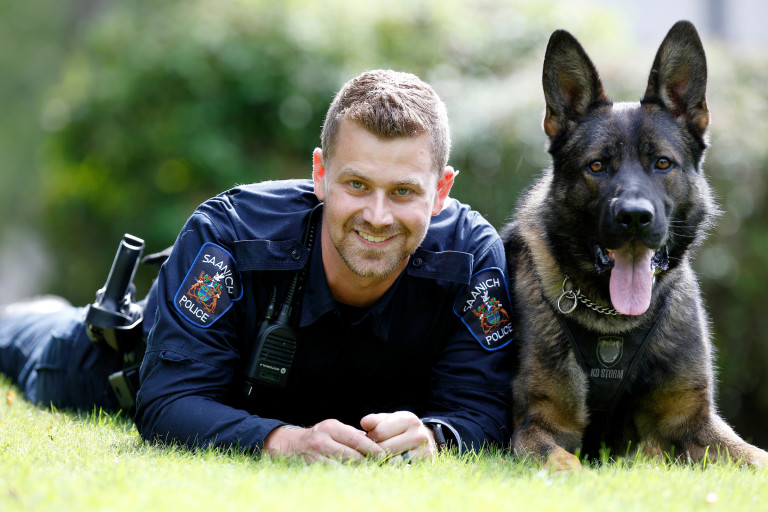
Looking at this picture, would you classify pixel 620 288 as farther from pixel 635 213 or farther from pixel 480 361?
pixel 480 361

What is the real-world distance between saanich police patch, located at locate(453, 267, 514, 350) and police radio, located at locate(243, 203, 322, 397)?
2.45ft

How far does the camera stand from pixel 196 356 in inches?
136

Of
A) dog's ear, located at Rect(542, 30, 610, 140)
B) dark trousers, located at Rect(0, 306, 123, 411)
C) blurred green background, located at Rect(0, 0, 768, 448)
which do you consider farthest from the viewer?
blurred green background, located at Rect(0, 0, 768, 448)

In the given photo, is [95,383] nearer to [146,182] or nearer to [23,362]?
[23,362]

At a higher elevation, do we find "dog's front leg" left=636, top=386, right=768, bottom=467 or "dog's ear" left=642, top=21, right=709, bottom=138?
"dog's ear" left=642, top=21, right=709, bottom=138

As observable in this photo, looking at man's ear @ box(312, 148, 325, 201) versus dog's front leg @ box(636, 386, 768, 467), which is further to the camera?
man's ear @ box(312, 148, 325, 201)

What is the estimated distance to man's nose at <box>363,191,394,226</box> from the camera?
338cm

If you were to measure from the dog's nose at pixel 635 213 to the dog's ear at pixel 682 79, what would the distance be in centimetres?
62

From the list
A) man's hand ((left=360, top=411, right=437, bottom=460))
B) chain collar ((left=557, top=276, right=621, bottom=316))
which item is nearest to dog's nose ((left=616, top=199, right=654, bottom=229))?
chain collar ((left=557, top=276, right=621, bottom=316))

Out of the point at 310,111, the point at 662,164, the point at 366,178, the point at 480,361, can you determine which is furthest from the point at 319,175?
the point at 310,111

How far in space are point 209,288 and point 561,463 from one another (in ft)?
5.09

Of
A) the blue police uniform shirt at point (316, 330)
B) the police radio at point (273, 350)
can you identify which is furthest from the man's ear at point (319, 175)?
the police radio at point (273, 350)

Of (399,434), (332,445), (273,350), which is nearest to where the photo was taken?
(332,445)

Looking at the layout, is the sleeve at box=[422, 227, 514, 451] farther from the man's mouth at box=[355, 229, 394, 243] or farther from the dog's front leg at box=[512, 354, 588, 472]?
the man's mouth at box=[355, 229, 394, 243]
